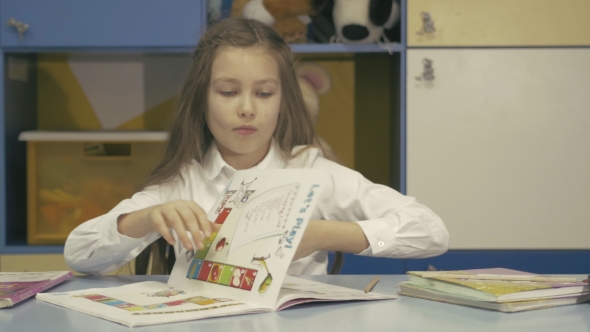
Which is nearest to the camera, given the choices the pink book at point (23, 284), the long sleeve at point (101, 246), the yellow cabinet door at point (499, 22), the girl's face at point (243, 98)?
the pink book at point (23, 284)

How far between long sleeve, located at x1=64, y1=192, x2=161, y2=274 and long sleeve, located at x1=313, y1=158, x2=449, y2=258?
0.35 meters

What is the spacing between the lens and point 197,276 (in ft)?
2.90

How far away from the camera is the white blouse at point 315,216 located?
113 cm

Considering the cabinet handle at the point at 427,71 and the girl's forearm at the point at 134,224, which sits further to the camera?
the cabinet handle at the point at 427,71

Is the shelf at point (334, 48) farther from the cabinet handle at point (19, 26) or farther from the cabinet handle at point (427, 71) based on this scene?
the cabinet handle at point (19, 26)

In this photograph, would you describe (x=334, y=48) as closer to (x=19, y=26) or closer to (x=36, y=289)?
(x=19, y=26)

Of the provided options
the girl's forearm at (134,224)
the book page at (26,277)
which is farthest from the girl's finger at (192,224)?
the book page at (26,277)

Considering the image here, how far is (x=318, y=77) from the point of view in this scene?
235 centimetres

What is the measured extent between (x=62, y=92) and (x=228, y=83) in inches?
52.8

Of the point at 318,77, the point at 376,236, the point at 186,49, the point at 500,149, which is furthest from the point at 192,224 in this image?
the point at 318,77

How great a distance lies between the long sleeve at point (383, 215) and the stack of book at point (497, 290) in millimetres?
235

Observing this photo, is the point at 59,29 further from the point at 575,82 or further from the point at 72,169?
the point at 575,82

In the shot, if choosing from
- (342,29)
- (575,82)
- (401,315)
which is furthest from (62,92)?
(401,315)

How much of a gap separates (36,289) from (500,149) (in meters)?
1.39
